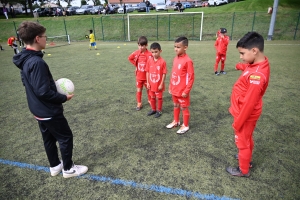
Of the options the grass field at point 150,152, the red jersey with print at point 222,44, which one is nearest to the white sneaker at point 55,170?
the grass field at point 150,152

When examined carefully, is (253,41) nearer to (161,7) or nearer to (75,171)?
(75,171)

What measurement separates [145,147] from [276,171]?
83.3 inches

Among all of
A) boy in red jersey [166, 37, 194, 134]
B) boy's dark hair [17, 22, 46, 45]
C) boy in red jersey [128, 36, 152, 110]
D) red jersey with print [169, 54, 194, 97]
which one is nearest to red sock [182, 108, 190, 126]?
boy in red jersey [166, 37, 194, 134]

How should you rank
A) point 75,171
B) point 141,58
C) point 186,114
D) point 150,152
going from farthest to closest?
point 141,58 → point 186,114 → point 150,152 → point 75,171

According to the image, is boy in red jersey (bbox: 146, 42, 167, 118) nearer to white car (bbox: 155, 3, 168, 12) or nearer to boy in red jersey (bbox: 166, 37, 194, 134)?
boy in red jersey (bbox: 166, 37, 194, 134)

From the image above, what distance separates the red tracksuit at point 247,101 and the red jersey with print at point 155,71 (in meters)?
1.97

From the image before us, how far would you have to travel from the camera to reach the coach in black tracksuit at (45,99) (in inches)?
88.4

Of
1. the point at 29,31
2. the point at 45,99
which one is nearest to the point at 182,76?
the point at 45,99

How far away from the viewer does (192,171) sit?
3.07 m

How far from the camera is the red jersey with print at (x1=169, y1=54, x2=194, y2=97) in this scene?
3.60 metres

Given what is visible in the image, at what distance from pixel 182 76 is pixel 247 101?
153 cm

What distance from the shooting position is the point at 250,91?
230cm

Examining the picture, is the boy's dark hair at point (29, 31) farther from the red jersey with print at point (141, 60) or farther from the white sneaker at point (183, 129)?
the white sneaker at point (183, 129)

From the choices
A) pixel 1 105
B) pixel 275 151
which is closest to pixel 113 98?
pixel 1 105
